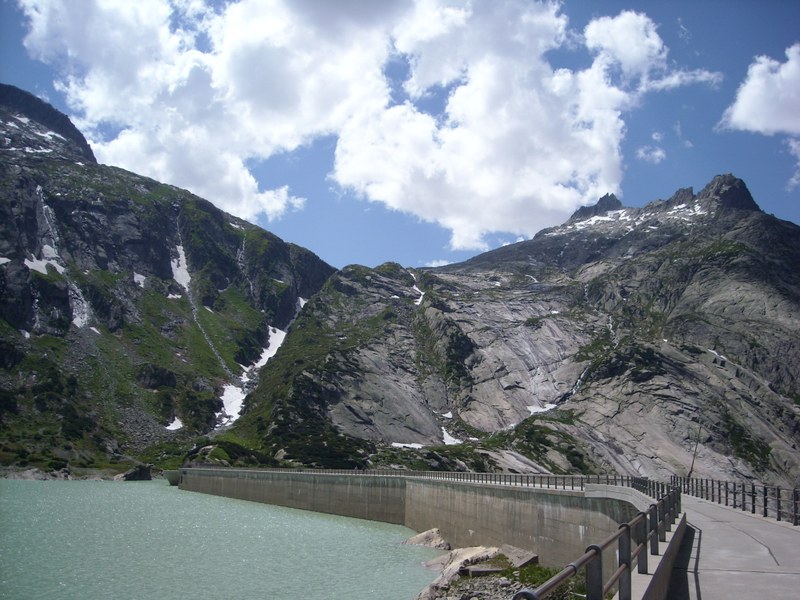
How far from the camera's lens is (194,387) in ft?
601

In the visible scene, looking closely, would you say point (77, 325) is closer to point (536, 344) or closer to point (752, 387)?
point (536, 344)

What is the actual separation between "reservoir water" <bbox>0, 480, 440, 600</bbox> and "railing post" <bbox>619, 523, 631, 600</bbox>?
24.2 metres

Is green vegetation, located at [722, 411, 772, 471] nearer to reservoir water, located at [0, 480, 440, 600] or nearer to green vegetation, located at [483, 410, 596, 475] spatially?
green vegetation, located at [483, 410, 596, 475]

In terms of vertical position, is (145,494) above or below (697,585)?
below

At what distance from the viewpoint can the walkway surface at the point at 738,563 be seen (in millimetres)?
11156

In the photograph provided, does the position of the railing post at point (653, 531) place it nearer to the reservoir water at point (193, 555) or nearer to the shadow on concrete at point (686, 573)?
the shadow on concrete at point (686, 573)

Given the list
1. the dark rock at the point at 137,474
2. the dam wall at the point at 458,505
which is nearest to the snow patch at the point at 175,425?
the dark rock at the point at 137,474

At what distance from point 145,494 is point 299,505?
75.3 ft

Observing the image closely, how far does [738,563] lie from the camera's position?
46.2ft

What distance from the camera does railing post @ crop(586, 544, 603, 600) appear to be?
640 cm

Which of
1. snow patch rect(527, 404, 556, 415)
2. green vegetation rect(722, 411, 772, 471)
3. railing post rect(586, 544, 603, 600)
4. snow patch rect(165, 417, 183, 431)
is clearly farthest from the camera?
snow patch rect(527, 404, 556, 415)

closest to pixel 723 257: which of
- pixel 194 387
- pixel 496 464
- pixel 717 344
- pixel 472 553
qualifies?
pixel 717 344

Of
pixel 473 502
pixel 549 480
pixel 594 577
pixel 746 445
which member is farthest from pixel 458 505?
pixel 746 445

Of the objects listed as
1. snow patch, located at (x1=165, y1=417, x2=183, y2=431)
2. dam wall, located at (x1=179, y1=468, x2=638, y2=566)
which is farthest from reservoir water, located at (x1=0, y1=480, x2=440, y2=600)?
snow patch, located at (x1=165, y1=417, x2=183, y2=431)
